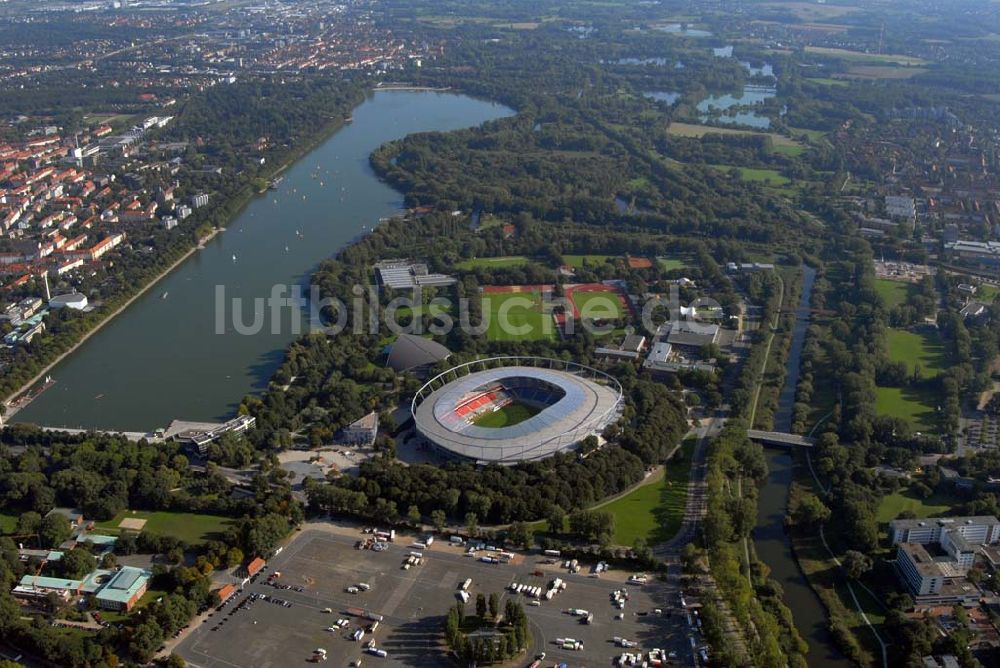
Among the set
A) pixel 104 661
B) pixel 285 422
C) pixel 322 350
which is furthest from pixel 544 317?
pixel 104 661

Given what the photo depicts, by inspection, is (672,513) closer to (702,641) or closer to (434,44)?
(702,641)

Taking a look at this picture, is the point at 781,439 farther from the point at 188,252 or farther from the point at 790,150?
the point at 790,150

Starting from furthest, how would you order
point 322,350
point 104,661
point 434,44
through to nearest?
1. point 434,44
2. point 322,350
3. point 104,661

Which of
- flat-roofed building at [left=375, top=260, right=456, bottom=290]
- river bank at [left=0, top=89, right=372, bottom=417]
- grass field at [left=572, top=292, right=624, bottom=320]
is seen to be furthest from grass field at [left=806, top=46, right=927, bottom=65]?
flat-roofed building at [left=375, top=260, right=456, bottom=290]

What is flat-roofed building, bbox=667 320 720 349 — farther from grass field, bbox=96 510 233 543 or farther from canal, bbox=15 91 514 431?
grass field, bbox=96 510 233 543

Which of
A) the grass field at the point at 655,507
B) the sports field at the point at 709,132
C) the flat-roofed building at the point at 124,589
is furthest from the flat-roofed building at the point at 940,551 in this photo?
the sports field at the point at 709,132
